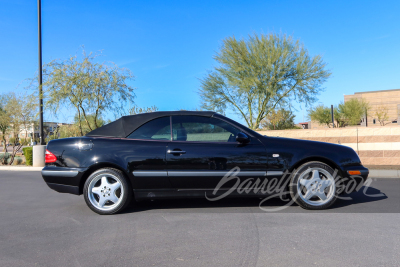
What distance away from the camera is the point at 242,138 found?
509cm

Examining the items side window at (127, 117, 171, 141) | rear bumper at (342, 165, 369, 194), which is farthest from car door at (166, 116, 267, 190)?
rear bumper at (342, 165, 369, 194)

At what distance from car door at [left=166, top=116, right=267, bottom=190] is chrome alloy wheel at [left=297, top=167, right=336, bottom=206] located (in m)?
0.64

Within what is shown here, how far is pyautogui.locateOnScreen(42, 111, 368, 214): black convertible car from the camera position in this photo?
5.08 m

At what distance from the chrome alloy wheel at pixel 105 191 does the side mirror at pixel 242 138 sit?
6.38 feet

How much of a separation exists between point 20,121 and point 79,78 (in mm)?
7797

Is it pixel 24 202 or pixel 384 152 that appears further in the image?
pixel 384 152

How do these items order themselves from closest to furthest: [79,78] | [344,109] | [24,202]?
[24,202] < [79,78] < [344,109]

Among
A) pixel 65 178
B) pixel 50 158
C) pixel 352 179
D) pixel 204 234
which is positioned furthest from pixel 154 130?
pixel 352 179

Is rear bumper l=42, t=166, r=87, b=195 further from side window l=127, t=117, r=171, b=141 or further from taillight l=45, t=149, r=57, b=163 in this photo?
side window l=127, t=117, r=171, b=141

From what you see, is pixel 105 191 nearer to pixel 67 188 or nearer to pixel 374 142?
pixel 67 188

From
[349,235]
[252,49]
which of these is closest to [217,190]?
[349,235]

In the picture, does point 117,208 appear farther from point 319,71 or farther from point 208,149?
point 319,71

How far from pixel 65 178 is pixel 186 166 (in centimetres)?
191

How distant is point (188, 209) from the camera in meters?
5.41
